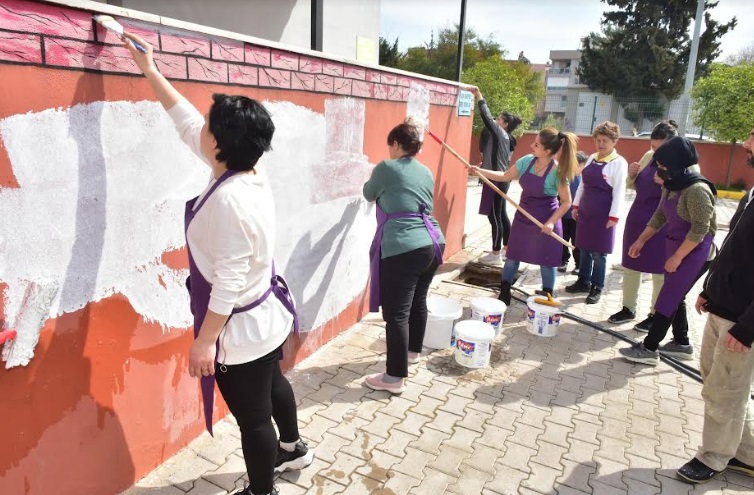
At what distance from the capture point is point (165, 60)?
7.47 feet

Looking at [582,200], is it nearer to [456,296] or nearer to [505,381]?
[456,296]

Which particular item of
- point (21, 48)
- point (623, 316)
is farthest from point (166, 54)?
point (623, 316)

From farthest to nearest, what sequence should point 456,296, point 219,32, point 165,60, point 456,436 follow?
point 456,296 → point 456,436 → point 219,32 → point 165,60

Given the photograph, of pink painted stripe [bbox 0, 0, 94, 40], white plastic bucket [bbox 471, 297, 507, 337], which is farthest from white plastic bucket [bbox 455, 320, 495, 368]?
pink painted stripe [bbox 0, 0, 94, 40]

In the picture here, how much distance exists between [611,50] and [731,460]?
31669 millimetres

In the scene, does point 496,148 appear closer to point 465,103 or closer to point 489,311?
point 465,103

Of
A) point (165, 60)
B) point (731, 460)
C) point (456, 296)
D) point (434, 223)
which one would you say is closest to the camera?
point (165, 60)

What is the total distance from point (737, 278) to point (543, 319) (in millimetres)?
2021

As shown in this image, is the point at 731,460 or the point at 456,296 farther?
the point at 456,296

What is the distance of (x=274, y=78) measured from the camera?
2.96m

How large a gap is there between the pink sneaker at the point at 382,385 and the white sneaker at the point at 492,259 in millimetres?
3393

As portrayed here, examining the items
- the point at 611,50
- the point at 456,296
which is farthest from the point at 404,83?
the point at 611,50

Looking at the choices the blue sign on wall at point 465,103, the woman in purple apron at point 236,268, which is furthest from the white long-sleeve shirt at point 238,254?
the blue sign on wall at point 465,103

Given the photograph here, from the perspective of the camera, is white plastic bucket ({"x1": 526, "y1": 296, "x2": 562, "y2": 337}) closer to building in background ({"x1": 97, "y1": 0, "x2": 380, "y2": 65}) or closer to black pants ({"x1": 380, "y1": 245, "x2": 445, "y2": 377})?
black pants ({"x1": 380, "y1": 245, "x2": 445, "y2": 377})
